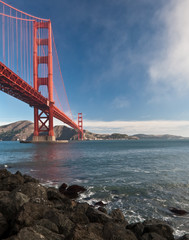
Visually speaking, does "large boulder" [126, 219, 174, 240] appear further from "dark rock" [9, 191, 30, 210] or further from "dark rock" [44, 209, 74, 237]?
"dark rock" [9, 191, 30, 210]

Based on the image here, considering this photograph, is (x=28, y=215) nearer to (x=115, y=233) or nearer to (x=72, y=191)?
(x=115, y=233)

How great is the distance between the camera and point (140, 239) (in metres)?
3.25

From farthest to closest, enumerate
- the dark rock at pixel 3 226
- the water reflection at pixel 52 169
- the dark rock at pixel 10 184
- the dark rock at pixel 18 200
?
the water reflection at pixel 52 169
the dark rock at pixel 10 184
the dark rock at pixel 18 200
the dark rock at pixel 3 226

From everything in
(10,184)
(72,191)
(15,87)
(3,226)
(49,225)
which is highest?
(15,87)

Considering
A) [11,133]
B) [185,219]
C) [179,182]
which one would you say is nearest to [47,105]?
[179,182]

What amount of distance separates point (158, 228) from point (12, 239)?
9.25 ft

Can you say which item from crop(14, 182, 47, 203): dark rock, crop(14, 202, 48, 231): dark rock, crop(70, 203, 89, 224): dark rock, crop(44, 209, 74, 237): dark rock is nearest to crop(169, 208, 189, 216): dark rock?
crop(70, 203, 89, 224): dark rock

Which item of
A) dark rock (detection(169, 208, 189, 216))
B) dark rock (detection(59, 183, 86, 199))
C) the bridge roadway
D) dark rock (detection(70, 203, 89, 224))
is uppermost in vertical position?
the bridge roadway

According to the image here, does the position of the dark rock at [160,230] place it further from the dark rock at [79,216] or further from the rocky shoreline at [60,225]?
the dark rock at [79,216]

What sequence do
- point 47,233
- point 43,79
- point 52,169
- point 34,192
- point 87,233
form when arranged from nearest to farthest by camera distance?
point 47,233
point 87,233
point 34,192
point 52,169
point 43,79

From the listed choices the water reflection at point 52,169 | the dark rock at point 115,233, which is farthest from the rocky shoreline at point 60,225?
the water reflection at point 52,169

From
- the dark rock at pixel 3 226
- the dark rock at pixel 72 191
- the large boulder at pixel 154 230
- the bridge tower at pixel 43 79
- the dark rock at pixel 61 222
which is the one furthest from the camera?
the bridge tower at pixel 43 79

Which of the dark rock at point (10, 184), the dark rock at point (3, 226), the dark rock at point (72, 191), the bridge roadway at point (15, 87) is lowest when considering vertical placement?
the dark rock at point (72, 191)

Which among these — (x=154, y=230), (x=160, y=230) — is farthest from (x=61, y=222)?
(x=160, y=230)
